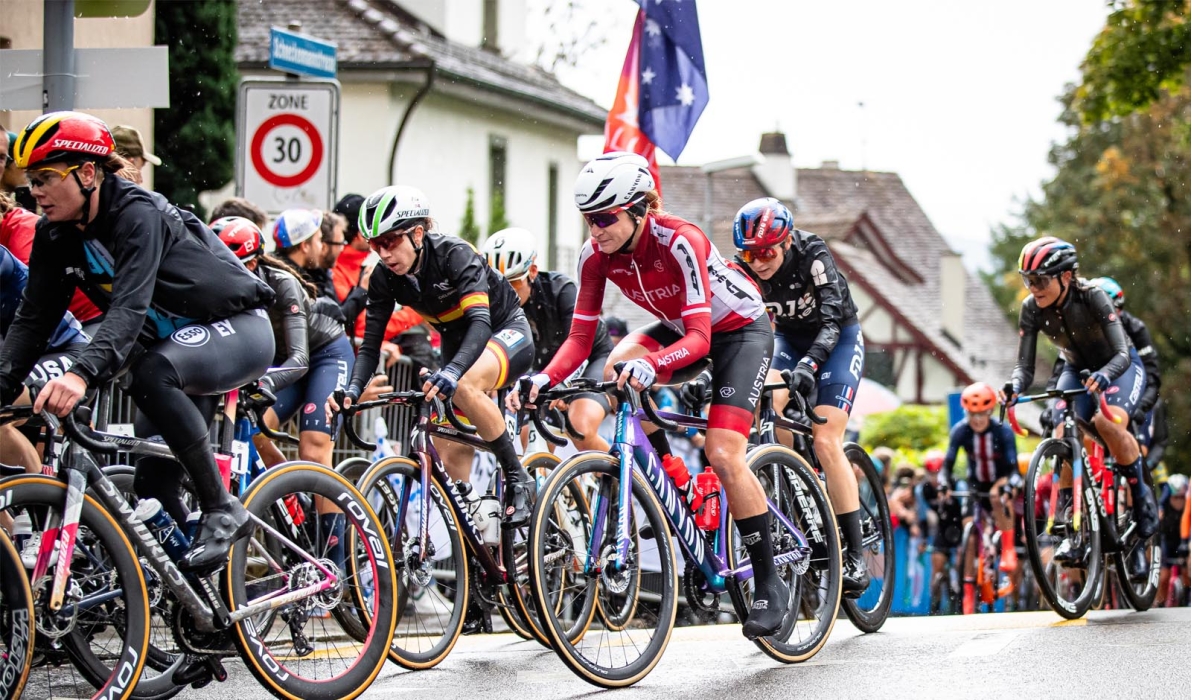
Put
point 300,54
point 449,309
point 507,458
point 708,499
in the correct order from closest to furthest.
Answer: point 708,499 → point 507,458 → point 449,309 → point 300,54

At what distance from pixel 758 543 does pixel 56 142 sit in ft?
11.5

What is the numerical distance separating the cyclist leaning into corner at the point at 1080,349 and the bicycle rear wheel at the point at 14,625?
6.65 meters

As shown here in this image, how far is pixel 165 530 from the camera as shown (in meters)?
6.13

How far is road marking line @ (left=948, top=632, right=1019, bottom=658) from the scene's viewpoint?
28.2 feet

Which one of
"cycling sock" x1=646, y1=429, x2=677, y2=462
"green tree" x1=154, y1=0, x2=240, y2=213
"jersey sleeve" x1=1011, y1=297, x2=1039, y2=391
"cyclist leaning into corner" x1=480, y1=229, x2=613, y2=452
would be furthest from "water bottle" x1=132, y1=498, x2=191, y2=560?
"green tree" x1=154, y1=0, x2=240, y2=213

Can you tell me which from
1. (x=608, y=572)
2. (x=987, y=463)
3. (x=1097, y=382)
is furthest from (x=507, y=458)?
(x=987, y=463)

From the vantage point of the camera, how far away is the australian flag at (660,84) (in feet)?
51.3

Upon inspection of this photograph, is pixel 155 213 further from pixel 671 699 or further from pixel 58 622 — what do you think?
pixel 671 699

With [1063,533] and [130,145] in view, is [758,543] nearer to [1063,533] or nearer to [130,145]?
[1063,533]

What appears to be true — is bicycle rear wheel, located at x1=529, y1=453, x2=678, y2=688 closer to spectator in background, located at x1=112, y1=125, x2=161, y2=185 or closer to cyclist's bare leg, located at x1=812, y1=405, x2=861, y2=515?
cyclist's bare leg, located at x1=812, y1=405, x2=861, y2=515

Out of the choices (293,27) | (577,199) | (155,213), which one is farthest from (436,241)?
(293,27)

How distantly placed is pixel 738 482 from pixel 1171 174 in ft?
115

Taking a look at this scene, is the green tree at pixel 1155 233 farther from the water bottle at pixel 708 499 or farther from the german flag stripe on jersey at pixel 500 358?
the water bottle at pixel 708 499

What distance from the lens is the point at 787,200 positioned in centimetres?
5481
